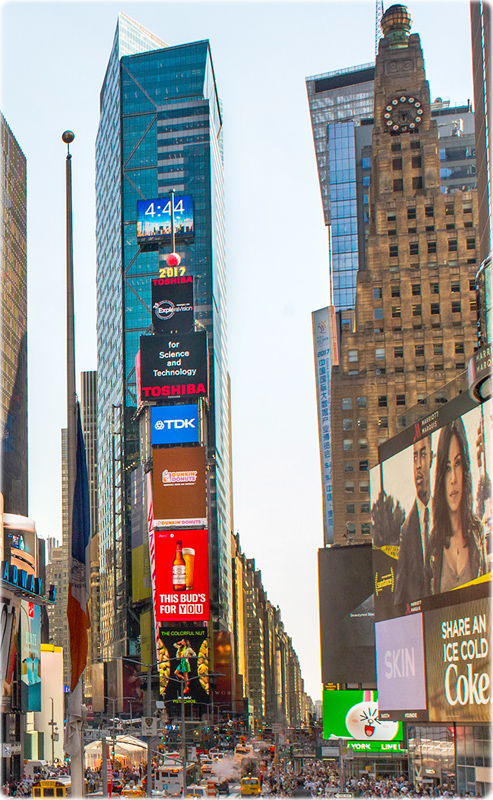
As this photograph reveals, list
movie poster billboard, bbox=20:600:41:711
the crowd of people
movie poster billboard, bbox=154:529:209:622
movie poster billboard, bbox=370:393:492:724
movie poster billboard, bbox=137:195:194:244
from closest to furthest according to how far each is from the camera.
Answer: movie poster billboard, bbox=370:393:492:724
the crowd of people
movie poster billboard, bbox=20:600:41:711
movie poster billboard, bbox=154:529:209:622
movie poster billboard, bbox=137:195:194:244

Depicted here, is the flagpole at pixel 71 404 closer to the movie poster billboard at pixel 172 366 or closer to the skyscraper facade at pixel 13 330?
the movie poster billboard at pixel 172 366

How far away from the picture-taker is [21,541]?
4281 inches

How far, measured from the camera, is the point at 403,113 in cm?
10675

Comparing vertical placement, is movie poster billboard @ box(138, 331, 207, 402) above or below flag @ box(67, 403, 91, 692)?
above

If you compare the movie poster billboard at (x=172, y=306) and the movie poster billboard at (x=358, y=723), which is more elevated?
the movie poster billboard at (x=172, y=306)

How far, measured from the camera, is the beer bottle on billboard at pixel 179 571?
129750 mm

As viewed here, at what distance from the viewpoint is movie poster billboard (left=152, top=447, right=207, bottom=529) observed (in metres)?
131

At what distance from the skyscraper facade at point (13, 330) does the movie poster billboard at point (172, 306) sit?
27.1 m

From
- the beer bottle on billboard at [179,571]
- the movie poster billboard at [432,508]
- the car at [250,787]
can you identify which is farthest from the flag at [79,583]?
the beer bottle on billboard at [179,571]

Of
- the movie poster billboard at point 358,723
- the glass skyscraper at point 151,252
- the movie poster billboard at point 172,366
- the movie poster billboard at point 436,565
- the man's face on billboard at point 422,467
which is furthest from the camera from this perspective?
the glass skyscraper at point 151,252

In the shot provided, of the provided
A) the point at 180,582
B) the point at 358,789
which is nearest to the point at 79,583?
the point at 358,789

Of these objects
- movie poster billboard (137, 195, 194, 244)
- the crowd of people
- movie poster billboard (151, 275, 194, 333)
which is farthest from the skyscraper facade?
the crowd of people

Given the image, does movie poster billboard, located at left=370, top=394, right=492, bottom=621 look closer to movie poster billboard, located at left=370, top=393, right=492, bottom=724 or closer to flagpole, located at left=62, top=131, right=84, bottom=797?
movie poster billboard, located at left=370, top=393, right=492, bottom=724

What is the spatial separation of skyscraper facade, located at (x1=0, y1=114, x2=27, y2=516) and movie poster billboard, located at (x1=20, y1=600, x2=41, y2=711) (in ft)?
209
